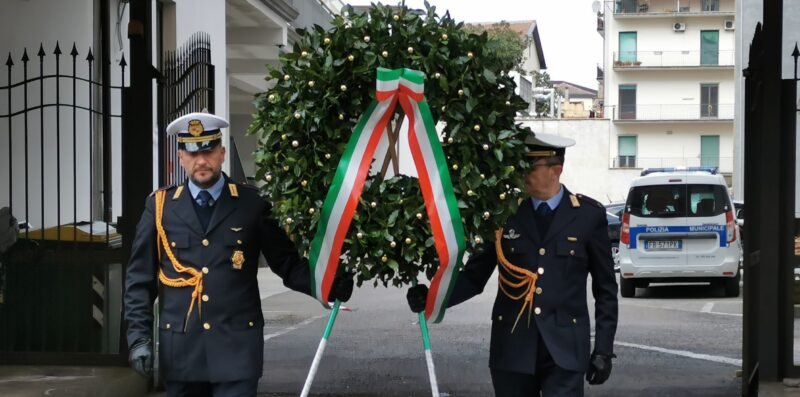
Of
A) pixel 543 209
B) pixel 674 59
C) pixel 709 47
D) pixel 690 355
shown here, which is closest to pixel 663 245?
pixel 690 355

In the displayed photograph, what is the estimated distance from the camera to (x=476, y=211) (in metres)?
5.24

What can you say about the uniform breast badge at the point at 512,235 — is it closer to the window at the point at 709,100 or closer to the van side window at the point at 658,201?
the van side window at the point at 658,201

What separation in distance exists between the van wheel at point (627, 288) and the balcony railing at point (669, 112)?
47384mm

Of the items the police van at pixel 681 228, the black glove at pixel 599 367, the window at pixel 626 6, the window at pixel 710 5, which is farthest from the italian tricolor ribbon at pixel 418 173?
the window at pixel 710 5

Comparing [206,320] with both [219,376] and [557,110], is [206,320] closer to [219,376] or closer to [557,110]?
[219,376]

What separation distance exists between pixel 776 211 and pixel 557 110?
6257cm

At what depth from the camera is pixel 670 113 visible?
66562 millimetres

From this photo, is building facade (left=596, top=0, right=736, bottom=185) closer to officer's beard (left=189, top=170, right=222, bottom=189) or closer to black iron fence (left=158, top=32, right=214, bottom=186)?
black iron fence (left=158, top=32, right=214, bottom=186)

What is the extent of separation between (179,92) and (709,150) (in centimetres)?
6016

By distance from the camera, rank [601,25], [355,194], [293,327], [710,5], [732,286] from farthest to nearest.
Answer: [601,25], [710,5], [732,286], [293,327], [355,194]

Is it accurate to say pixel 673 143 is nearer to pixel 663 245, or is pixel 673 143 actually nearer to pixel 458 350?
pixel 663 245

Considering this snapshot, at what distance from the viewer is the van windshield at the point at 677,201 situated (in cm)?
1789

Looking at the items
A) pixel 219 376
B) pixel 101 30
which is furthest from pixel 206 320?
pixel 101 30

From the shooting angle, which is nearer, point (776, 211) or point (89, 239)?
point (776, 211)
